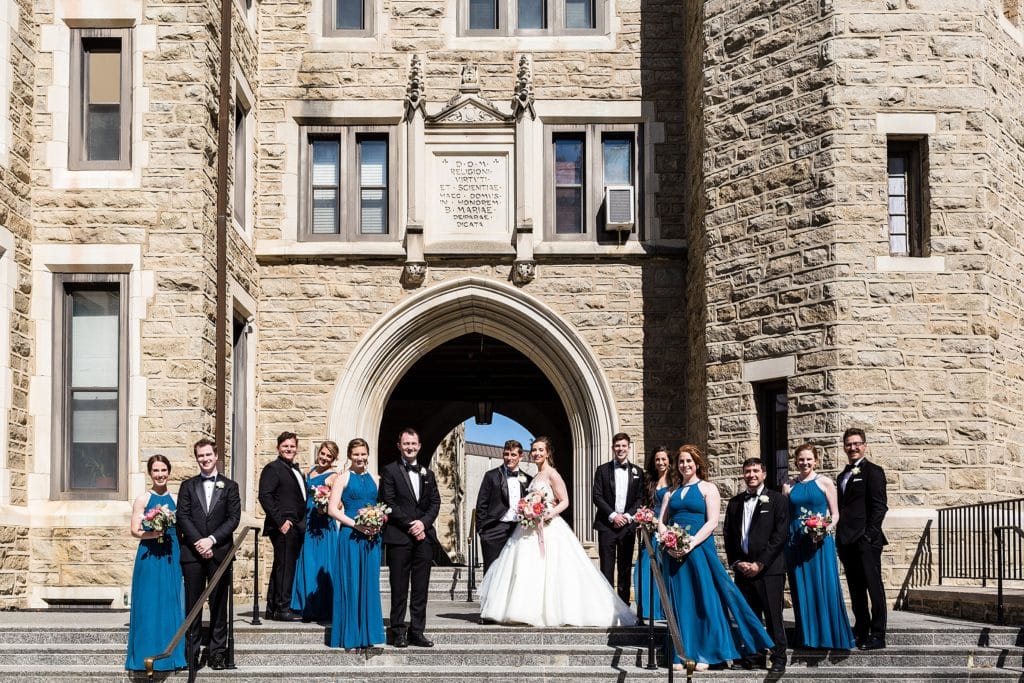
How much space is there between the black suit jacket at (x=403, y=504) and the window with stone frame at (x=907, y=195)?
6016 mm

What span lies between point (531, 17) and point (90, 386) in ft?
22.9

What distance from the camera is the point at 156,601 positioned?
33.0 feet

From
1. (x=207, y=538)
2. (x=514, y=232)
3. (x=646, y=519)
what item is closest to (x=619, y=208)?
(x=514, y=232)

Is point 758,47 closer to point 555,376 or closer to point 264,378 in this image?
point 555,376

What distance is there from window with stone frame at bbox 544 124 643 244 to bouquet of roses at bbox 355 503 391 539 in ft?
22.7

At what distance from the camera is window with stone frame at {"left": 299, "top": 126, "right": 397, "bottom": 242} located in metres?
17.0

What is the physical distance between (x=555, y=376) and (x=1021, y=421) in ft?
17.2

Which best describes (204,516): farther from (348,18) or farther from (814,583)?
(348,18)

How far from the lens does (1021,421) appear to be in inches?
578

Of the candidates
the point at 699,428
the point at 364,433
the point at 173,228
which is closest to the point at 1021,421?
the point at 699,428

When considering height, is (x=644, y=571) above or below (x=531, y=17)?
below

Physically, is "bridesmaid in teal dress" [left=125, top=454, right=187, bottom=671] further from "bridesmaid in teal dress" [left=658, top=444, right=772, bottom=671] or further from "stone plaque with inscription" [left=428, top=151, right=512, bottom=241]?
"stone plaque with inscription" [left=428, top=151, right=512, bottom=241]

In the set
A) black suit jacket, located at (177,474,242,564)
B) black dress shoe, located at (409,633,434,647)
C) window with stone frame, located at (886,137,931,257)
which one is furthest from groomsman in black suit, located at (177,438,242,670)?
window with stone frame, located at (886,137,931,257)

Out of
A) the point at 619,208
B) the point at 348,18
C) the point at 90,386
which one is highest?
the point at 348,18
